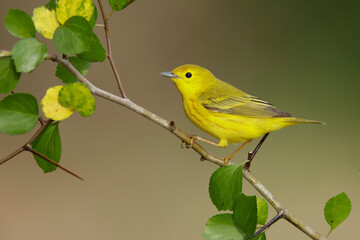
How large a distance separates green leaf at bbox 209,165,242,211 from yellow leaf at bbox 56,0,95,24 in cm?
17

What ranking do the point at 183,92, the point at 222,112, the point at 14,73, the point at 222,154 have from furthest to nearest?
the point at 222,154, the point at 183,92, the point at 222,112, the point at 14,73

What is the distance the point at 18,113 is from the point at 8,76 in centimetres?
3

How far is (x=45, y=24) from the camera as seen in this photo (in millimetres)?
326

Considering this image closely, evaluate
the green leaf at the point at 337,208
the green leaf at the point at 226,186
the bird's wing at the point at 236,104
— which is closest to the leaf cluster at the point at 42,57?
the green leaf at the point at 226,186

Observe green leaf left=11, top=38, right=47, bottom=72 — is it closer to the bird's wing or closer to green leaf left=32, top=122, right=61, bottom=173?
green leaf left=32, top=122, right=61, bottom=173

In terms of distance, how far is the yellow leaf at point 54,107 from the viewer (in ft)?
1.04

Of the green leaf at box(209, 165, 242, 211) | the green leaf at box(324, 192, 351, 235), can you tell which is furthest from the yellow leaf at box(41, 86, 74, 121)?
the green leaf at box(324, 192, 351, 235)

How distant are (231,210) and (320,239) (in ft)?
0.24

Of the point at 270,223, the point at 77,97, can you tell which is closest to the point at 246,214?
the point at 270,223

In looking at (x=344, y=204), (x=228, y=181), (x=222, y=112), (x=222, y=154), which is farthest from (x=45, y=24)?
(x=222, y=154)

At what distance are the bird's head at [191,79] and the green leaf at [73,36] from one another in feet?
1.59

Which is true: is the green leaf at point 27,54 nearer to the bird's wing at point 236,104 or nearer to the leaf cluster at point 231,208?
the leaf cluster at point 231,208

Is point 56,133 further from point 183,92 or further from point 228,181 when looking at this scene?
point 183,92

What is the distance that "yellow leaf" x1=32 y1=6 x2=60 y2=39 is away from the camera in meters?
0.32
